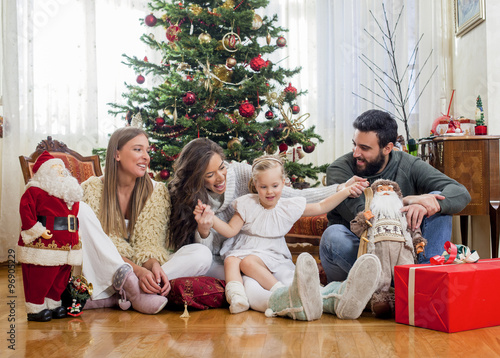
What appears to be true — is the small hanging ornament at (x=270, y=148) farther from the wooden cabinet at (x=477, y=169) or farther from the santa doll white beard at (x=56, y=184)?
the santa doll white beard at (x=56, y=184)

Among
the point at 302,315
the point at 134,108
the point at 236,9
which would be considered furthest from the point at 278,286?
the point at 236,9

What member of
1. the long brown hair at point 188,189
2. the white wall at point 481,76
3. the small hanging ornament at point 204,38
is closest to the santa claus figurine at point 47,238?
the long brown hair at point 188,189

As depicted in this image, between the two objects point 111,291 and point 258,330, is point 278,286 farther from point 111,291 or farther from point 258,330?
point 111,291

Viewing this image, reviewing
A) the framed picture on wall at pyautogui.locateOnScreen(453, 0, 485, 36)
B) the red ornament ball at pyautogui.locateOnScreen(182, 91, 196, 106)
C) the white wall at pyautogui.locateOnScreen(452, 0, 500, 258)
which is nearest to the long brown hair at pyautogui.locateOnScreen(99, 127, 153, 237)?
the red ornament ball at pyautogui.locateOnScreen(182, 91, 196, 106)

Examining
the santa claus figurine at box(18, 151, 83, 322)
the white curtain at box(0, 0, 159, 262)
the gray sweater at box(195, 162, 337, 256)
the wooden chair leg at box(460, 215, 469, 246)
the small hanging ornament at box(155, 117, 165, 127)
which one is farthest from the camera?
the white curtain at box(0, 0, 159, 262)

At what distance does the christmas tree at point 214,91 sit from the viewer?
11.0 ft

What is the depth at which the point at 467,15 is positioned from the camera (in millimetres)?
3707

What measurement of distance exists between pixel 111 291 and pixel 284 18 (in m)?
3.33

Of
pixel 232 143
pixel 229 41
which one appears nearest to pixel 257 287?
pixel 232 143

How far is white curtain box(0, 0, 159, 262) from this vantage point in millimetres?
3850

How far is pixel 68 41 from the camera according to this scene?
420 cm

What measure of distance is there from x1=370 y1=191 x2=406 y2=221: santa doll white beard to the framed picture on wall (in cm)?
194

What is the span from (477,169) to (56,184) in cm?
244

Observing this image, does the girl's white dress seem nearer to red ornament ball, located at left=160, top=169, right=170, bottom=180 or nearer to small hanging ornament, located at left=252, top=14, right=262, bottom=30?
red ornament ball, located at left=160, top=169, right=170, bottom=180
